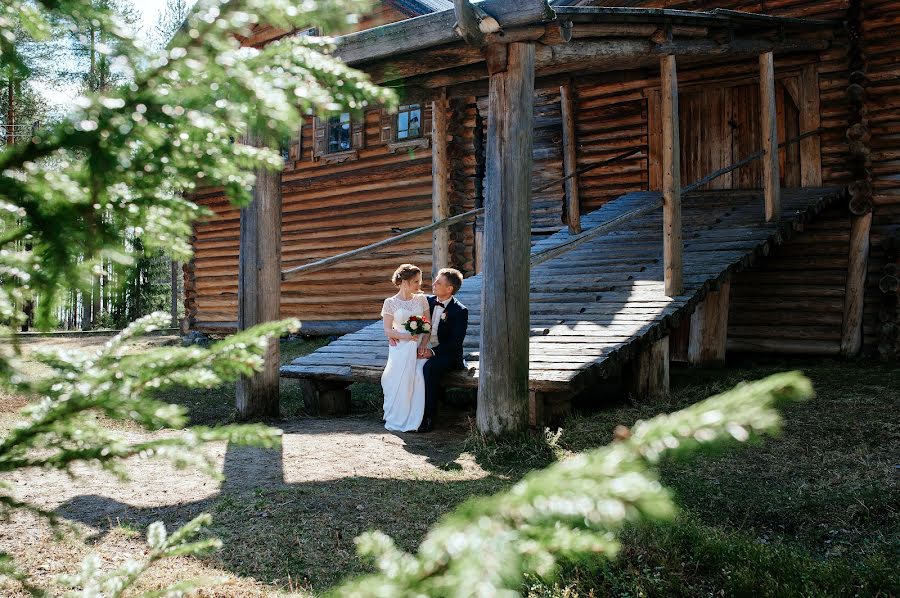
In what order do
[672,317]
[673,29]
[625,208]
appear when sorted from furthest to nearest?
1. [625,208]
2. [673,29]
3. [672,317]

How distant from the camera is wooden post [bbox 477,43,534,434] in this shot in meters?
5.36

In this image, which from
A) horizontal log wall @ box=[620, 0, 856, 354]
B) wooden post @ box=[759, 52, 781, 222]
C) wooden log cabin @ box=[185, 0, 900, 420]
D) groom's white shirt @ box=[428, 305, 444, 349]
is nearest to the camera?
wooden log cabin @ box=[185, 0, 900, 420]

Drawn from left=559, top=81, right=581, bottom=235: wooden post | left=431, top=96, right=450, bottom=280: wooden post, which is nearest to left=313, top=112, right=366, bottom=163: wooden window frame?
left=431, top=96, right=450, bottom=280: wooden post

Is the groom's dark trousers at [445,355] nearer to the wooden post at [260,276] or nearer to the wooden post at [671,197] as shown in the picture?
the wooden post at [260,276]

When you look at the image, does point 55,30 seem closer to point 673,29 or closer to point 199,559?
point 199,559

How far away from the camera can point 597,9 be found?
6.07 meters

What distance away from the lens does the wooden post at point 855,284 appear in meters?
9.18

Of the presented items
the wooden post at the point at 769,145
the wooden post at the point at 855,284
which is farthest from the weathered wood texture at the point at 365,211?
the wooden post at the point at 855,284

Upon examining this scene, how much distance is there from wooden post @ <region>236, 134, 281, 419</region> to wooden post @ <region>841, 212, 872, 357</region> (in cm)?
715

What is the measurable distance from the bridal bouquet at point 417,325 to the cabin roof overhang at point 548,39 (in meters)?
2.11

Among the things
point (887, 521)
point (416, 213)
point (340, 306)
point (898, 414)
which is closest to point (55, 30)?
point (887, 521)

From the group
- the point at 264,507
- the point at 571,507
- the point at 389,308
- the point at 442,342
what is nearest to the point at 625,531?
the point at 264,507

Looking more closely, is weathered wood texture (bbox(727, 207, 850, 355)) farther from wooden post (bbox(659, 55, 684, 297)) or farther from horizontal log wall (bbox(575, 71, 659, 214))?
wooden post (bbox(659, 55, 684, 297))

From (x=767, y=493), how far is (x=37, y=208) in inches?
171
